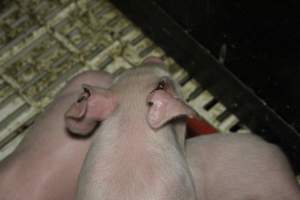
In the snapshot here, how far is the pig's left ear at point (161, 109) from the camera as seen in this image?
1.61 m

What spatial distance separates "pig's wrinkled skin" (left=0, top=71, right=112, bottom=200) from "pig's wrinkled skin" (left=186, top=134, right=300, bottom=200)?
39cm

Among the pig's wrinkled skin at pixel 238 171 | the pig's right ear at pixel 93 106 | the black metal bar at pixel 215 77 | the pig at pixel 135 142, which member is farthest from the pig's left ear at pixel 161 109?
the black metal bar at pixel 215 77

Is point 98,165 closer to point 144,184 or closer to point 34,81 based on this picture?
point 144,184

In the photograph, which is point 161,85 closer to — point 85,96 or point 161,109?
point 161,109

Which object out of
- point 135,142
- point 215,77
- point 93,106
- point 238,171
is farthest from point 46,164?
point 215,77

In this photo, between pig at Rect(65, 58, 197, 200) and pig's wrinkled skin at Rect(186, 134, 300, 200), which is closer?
pig at Rect(65, 58, 197, 200)

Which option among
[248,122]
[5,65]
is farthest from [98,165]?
[5,65]

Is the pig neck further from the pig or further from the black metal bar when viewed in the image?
the black metal bar

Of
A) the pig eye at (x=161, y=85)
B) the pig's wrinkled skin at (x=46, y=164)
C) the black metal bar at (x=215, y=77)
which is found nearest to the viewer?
the pig eye at (x=161, y=85)

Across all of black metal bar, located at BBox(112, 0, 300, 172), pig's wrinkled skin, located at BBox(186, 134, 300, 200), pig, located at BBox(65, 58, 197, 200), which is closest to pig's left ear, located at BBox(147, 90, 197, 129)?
pig, located at BBox(65, 58, 197, 200)

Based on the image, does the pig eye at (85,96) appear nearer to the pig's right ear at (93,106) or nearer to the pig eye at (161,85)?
the pig's right ear at (93,106)

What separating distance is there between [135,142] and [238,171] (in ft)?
1.67

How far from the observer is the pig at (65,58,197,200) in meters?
1.56

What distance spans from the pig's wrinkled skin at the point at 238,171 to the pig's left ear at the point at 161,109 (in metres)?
0.37
